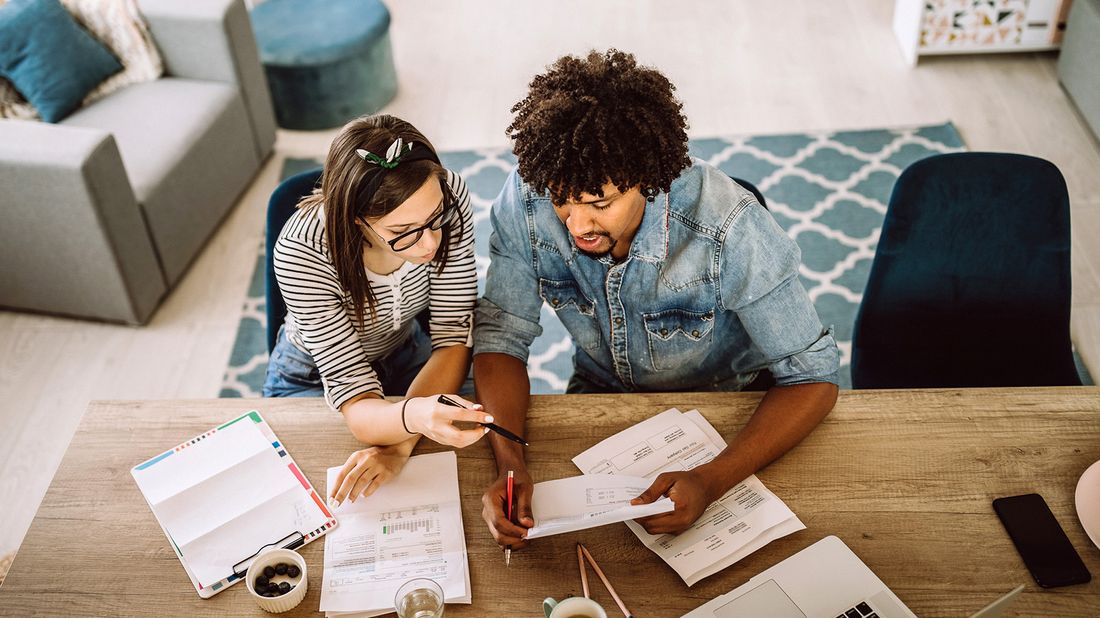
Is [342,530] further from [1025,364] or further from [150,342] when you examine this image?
→ [150,342]

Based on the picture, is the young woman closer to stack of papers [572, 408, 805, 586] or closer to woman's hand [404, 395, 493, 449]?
woman's hand [404, 395, 493, 449]

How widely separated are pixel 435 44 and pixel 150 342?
209 cm

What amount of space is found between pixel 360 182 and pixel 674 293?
0.55 metres

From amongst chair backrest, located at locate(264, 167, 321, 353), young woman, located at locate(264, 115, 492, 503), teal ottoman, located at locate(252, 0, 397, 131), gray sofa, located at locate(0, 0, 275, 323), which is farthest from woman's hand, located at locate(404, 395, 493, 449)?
teal ottoman, located at locate(252, 0, 397, 131)

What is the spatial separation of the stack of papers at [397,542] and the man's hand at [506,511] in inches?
2.2

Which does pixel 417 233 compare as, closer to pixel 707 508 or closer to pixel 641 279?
pixel 641 279

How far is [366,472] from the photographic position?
145 centimetres

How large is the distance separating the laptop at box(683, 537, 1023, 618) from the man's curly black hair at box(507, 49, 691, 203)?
1.92 ft

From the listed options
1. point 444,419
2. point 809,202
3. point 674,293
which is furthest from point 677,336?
point 809,202

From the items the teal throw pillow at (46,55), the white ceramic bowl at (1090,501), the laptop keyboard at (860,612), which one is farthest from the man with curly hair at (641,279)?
the teal throw pillow at (46,55)

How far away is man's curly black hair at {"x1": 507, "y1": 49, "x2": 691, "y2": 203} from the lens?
1.32 meters

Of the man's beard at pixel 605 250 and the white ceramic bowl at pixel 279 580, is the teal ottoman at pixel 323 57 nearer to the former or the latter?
the man's beard at pixel 605 250

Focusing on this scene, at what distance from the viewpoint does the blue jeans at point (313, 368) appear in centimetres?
187

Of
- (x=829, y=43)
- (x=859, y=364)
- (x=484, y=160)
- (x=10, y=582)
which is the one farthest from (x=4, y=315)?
(x=829, y=43)
